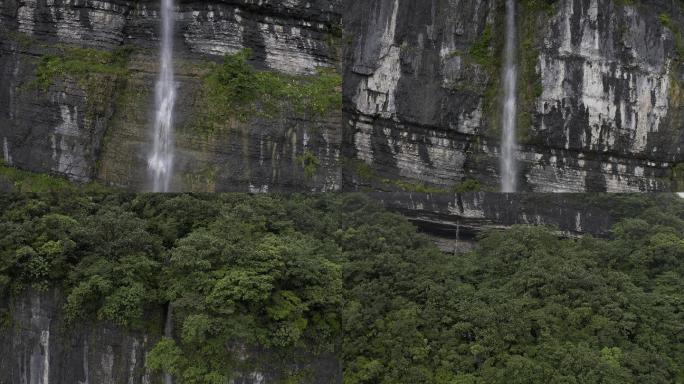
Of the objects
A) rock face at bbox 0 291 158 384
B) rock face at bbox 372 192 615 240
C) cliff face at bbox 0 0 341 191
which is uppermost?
cliff face at bbox 0 0 341 191

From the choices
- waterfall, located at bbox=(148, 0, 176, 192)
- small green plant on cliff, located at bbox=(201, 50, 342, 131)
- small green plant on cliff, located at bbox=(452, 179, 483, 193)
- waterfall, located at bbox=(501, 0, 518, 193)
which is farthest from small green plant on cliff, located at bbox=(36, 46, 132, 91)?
waterfall, located at bbox=(501, 0, 518, 193)

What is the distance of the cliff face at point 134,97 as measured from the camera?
1416 centimetres

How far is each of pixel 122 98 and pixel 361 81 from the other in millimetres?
5040

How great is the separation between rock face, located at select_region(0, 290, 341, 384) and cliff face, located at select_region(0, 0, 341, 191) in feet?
11.9

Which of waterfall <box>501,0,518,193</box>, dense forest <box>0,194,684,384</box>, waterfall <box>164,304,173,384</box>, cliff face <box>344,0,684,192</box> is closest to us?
dense forest <box>0,194,684,384</box>

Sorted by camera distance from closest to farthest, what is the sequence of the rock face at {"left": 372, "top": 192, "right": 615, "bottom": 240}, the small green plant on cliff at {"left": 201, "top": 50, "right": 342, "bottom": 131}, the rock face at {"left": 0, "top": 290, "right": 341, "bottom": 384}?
1. the rock face at {"left": 0, "top": 290, "right": 341, "bottom": 384}
2. the rock face at {"left": 372, "top": 192, "right": 615, "bottom": 240}
3. the small green plant on cliff at {"left": 201, "top": 50, "right": 342, "bottom": 131}

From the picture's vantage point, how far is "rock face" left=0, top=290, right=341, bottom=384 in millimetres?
11086

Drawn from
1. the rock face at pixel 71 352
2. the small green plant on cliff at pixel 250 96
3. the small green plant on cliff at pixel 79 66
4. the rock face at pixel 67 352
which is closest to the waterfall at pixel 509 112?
the small green plant on cliff at pixel 250 96

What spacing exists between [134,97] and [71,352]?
218 inches

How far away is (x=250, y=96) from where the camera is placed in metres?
14.3

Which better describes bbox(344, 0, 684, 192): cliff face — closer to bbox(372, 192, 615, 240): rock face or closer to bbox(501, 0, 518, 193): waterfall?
bbox(501, 0, 518, 193): waterfall

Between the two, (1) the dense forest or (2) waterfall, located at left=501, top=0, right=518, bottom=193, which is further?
(2) waterfall, located at left=501, top=0, right=518, bottom=193

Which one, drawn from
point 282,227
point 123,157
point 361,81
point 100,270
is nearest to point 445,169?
point 361,81

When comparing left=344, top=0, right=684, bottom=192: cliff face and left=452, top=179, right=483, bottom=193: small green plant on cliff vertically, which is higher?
left=344, top=0, right=684, bottom=192: cliff face
